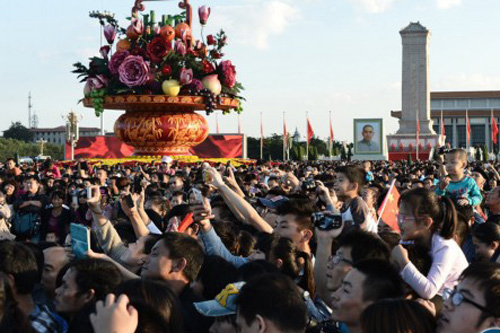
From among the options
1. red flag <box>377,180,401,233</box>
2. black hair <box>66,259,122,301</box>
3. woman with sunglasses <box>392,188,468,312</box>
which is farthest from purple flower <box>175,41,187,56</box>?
black hair <box>66,259,122,301</box>

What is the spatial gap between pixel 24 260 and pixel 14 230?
506 centimetres

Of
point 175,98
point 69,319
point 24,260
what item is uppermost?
point 175,98

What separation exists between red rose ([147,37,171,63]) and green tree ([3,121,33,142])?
4474 inches

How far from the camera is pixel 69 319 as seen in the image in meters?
4.17

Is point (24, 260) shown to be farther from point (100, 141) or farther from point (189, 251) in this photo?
point (100, 141)

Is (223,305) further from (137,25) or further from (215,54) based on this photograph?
(215,54)

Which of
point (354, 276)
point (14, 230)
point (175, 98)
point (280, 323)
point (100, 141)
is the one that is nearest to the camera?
point (280, 323)

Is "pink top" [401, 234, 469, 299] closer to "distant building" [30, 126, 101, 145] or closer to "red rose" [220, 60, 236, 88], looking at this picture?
"red rose" [220, 60, 236, 88]

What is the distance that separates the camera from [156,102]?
31609 millimetres

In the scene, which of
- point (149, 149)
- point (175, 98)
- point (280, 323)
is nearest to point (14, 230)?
point (280, 323)

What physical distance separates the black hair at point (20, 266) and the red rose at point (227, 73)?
28979 mm

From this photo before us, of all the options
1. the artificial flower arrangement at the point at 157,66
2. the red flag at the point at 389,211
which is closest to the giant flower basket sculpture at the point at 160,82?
the artificial flower arrangement at the point at 157,66

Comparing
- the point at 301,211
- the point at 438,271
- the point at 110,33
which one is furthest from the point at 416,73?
the point at 438,271

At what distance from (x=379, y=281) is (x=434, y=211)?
1374mm
